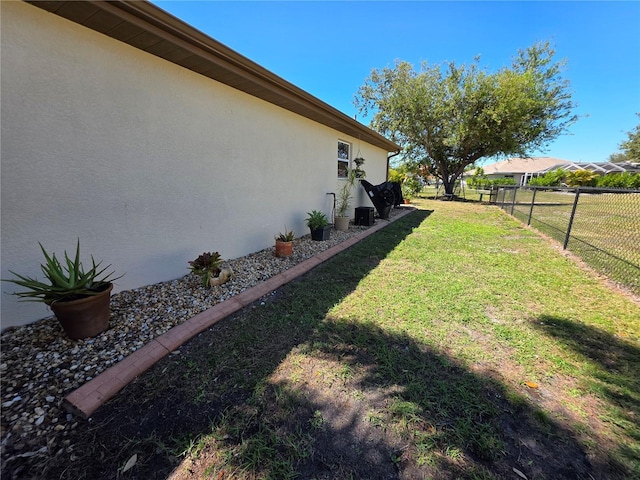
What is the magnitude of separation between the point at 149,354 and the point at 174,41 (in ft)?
10.2

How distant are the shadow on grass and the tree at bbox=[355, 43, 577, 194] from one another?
1411 centimetres

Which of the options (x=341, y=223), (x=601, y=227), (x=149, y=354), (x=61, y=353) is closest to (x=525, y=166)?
(x=601, y=227)

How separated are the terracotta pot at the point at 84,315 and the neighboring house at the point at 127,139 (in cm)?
62

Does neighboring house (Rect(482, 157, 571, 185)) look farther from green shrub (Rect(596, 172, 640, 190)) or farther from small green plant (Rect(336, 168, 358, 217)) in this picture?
small green plant (Rect(336, 168, 358, 217))

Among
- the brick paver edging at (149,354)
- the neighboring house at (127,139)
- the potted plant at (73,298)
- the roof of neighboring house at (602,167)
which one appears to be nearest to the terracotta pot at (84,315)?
the potted plant at (73,298)

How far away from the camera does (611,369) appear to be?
2.04 meters

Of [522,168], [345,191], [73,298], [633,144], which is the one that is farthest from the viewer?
[522,168]

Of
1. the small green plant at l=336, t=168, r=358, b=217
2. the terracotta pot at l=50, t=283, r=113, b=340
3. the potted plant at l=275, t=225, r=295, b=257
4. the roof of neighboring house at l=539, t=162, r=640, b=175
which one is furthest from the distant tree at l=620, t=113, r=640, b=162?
the terracotta pot at l=50, t=283, r=113, b=340

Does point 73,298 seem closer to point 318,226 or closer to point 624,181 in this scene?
point 318,226

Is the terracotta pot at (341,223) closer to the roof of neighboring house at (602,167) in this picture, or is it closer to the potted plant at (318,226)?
the potted plant at (318,226)

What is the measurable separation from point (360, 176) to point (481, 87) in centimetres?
1083

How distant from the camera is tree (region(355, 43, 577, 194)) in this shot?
521 inches

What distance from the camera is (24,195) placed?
7.37 feet

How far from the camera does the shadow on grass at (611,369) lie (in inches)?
62.3
